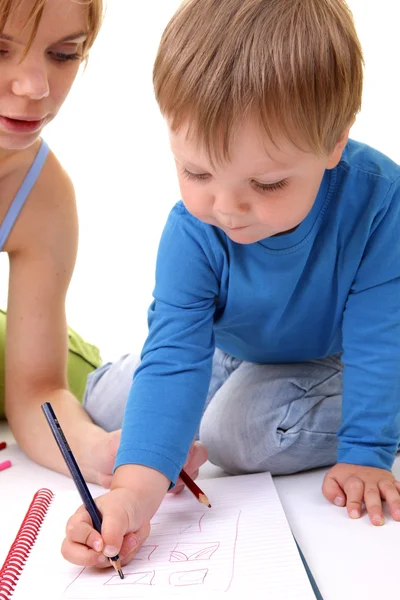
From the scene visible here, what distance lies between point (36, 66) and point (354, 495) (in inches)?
23.7

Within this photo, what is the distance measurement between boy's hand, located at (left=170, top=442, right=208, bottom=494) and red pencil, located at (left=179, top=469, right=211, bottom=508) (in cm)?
3

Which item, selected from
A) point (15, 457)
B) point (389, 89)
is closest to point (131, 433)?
point (15, 457)

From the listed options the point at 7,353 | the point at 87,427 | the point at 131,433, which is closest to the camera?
the point at 131,433

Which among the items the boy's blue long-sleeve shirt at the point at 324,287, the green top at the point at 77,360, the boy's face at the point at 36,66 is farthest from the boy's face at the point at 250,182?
the green top at the point at 77,360

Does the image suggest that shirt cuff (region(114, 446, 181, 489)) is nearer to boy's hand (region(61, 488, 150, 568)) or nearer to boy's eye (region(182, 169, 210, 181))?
boy's hand (region(61, 488, 150, 568))

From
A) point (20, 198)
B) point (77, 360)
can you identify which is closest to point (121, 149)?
point (77, 360)

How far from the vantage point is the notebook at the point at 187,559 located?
798mm

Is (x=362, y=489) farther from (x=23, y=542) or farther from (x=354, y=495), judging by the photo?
(x=23, y=542)

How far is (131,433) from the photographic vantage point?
98 centimetres

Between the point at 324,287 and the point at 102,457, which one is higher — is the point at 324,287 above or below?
above

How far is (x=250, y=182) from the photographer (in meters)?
0.86

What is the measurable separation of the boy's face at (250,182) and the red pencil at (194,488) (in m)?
0.28

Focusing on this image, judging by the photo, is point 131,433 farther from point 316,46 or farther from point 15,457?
point 316,46

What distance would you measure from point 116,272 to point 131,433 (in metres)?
1.25
